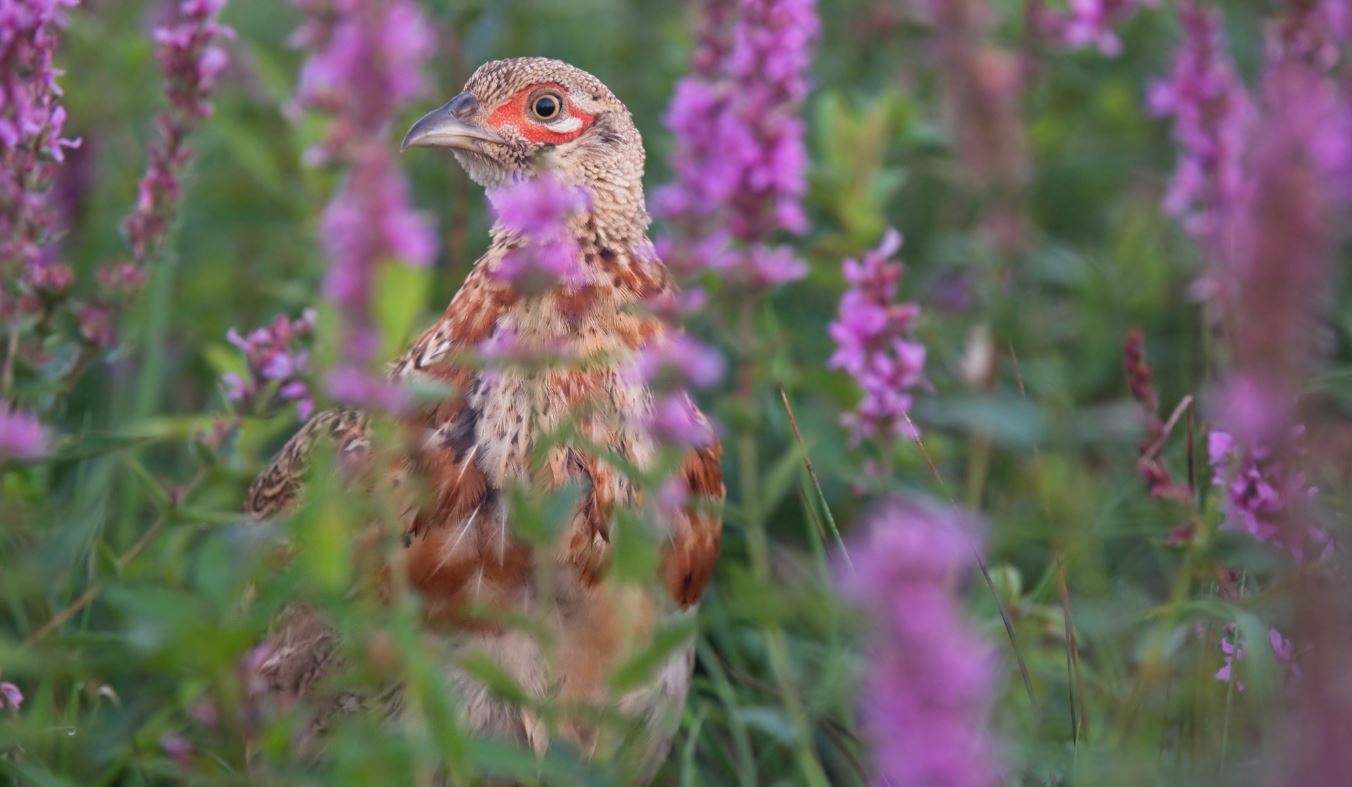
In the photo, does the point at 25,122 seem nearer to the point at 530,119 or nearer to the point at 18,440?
the point at 18,440

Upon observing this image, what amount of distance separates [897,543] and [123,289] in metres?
2.26

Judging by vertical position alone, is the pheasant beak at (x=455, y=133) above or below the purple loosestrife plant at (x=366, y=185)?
below

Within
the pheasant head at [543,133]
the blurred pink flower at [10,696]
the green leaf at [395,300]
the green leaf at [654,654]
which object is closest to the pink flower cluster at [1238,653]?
the green leaf at [654,654]

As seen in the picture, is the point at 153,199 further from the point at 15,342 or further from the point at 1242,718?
the point at 1242,718

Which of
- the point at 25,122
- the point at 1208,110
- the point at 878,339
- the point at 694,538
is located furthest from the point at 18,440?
the point at 1208,110

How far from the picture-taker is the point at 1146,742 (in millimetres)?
2531

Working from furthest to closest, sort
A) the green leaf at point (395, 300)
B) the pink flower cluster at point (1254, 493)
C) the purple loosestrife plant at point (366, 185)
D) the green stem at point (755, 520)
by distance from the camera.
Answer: the green stem at point (755, 520), the pink flower cluster at point (1254, 493), the green leaf at point (395, 300), the purple loosestrife plant at point (366, 185)

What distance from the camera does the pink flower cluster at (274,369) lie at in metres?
3.06

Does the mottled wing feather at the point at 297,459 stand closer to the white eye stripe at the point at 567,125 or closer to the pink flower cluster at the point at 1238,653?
the white eye stripe at the point at 567,125

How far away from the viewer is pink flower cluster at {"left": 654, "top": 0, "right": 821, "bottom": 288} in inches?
103

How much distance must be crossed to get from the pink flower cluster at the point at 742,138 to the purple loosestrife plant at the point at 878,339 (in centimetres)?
12

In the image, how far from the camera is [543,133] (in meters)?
3.25

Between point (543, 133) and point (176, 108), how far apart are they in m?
0.66

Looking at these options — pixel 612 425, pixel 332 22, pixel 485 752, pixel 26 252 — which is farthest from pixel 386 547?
pixel 332 22
